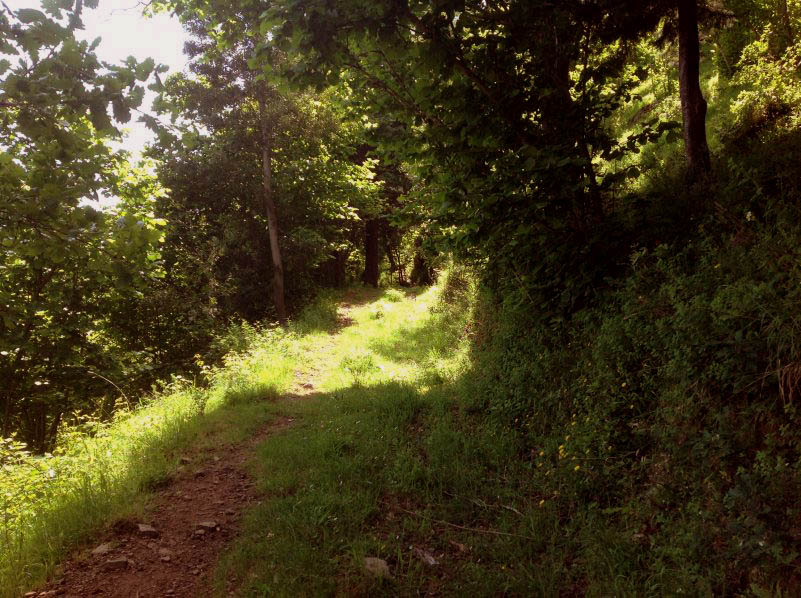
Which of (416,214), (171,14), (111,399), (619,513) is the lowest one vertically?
(111,399)

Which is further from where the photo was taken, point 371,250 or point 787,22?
point 371,250

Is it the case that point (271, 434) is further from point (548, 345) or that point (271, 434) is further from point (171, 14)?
point (171, 14)

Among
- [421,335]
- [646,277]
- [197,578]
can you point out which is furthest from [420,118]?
[421,335]

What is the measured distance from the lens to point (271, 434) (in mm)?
6754

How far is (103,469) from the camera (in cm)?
544

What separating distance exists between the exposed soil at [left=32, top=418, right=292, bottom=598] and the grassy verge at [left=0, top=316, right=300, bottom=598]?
20 centimetres

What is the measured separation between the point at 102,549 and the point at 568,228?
5.69 m

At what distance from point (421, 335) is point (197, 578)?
8410mm

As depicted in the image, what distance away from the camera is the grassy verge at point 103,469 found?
4070 mm

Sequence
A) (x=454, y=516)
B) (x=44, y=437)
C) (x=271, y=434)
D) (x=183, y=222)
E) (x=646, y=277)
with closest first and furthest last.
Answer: (x=454, y=516)
(x=646, y=277)
(x=271, y=434)
(x=44, y=437)
(x=183, y=222)

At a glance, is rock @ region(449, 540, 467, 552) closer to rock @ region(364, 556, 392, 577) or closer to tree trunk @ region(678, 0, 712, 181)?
rock @ region(364, 556, 392, 577)

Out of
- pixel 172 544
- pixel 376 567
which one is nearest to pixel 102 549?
pixel 172 544

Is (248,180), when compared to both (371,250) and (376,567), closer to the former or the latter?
(371,250)

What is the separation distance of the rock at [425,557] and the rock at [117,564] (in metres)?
2.30
